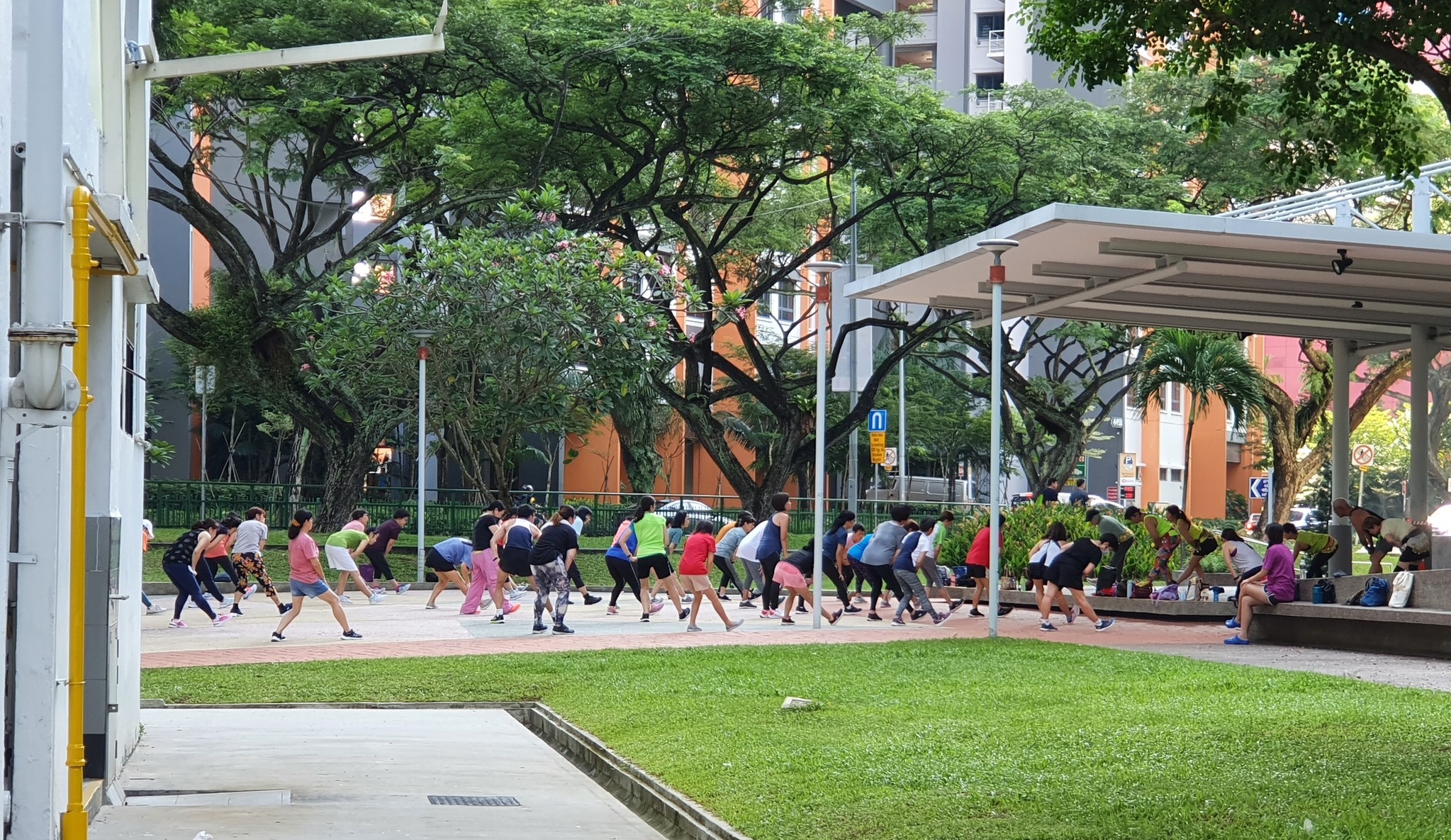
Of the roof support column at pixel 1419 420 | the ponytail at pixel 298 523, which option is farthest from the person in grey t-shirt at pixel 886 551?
the roof support column at pixel 1419 420

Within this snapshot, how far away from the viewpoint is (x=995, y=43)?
65875 millimetres

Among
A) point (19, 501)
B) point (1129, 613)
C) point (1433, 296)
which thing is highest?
point (1433, 296)

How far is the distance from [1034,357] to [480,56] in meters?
34.3

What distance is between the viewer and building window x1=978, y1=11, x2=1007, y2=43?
218ft

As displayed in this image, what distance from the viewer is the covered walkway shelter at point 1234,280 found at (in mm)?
17062

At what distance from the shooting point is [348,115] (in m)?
28.3

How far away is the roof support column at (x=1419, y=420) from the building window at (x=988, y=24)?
4479 centimetres

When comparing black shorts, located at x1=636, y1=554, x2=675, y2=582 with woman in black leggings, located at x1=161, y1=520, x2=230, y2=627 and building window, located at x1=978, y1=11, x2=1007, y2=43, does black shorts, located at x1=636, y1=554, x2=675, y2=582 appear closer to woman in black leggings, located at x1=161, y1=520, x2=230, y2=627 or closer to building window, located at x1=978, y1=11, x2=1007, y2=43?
woman in black leggings, located at x1=161, y1=520, x2=230, y2=627

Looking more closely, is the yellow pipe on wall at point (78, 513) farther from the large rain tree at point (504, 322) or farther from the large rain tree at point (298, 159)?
the large rain tree at point (504, 322)

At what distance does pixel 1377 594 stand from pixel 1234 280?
185 inches

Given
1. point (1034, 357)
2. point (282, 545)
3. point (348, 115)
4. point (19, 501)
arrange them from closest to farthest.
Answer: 1. point (19, 501)
2. point (348, 115)
3. point (282, 545)
4. point (1034, 357)

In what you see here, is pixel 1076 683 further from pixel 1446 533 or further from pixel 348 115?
pixel 348 115

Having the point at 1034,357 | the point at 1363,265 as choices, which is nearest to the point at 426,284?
the point at 1363,265

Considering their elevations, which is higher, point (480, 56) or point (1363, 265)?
point (480, 56)
